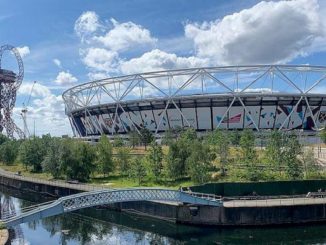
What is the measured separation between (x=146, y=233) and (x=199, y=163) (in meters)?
12.3

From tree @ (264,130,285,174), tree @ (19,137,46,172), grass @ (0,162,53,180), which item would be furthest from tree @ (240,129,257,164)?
tree @ (19,137,46,172)

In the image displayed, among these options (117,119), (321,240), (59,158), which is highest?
(117,119)

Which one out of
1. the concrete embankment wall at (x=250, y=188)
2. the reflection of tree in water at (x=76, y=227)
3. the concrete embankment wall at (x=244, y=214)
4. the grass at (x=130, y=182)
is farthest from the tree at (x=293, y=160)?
the reflection of tree in water at (x=76, y=227)

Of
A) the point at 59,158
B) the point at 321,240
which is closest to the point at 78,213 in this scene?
the point at 59,158

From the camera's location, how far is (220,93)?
3031 inches

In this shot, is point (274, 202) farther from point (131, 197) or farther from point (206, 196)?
point (131, 197)

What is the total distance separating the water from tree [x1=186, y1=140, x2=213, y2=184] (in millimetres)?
7622

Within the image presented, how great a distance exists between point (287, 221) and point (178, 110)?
50.8 metres

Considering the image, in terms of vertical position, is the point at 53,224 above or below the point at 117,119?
below

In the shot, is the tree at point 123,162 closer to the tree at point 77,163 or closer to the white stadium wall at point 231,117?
the tree at point 77,163

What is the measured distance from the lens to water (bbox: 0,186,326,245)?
29.0 metres

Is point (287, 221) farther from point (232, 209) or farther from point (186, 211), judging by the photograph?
point (186, 211)

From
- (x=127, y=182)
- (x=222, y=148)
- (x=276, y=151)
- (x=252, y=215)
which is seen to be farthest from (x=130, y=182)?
(x=252, y=215)

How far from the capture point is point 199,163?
4197 cm
